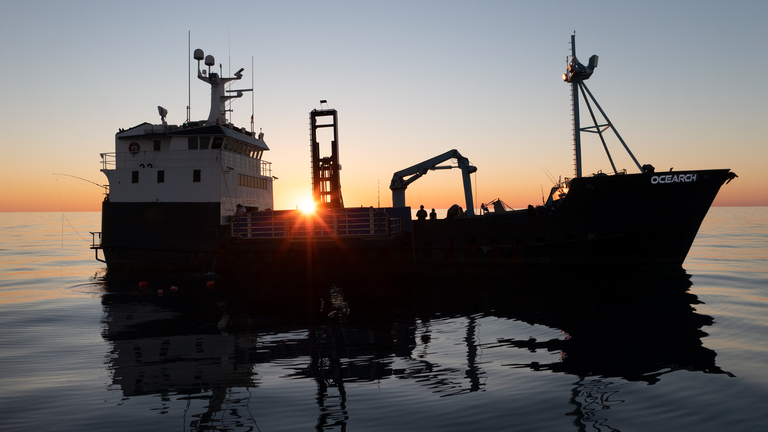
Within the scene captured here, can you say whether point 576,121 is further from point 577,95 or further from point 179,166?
point 179,166

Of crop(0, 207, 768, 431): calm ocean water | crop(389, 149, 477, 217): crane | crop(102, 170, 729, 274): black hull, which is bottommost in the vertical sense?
crop(0, 207, 768, 431): calm ocean water

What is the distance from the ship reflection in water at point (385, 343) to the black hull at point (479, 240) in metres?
3.09

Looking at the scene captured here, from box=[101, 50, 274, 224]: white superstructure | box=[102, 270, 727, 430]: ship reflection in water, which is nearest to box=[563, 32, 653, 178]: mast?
box=[102, 270, 727, 430]: ship reflection in water

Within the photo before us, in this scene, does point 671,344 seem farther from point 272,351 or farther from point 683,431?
point 272,351

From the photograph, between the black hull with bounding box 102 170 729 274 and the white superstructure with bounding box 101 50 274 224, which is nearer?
the black hull with bounding box 102 170 729 274

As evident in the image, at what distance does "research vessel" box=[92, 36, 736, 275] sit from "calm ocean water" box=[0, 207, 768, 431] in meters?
3.60

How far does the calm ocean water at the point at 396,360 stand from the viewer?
22.8ft

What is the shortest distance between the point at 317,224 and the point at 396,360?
48.3ft

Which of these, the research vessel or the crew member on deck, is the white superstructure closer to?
the research vessel

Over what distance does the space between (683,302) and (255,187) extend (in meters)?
26.4

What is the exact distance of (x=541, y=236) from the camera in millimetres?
22984

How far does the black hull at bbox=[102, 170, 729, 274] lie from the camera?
21453 millimetres

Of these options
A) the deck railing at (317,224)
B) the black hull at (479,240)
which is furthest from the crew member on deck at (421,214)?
the deck railing at (317,224)

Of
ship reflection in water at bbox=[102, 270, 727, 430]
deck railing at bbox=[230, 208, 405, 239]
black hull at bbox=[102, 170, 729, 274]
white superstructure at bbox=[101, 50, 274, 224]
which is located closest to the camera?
ship reflection in water at bbox=[102, 270, 727, 430]
